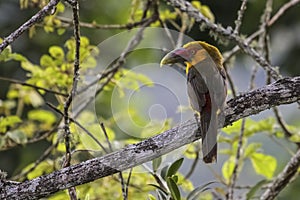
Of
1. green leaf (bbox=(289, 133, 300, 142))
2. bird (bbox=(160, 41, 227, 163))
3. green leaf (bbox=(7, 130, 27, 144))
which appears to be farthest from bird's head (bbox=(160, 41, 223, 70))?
green leaf (bbox=(7, 130, 27, 144))

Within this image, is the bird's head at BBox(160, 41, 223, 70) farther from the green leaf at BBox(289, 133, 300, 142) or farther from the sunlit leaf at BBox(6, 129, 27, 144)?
the sunlit leaf at BBox(6, 129, 27, 144)

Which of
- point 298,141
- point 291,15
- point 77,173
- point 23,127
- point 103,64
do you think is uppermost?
point 291,15

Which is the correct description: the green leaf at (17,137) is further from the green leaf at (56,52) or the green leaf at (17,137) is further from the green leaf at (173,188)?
the green leaf at (173,188)

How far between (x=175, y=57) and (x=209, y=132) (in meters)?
0.20

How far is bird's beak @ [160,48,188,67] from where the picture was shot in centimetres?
136

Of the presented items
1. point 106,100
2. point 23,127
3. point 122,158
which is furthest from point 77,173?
point 106,100

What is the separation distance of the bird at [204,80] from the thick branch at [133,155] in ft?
0.38

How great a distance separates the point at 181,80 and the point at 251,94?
0.51 meters

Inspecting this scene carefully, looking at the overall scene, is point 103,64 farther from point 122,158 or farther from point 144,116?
point 122,158

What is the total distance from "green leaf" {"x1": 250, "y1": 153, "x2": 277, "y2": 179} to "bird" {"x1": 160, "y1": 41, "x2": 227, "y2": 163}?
1.72 ft

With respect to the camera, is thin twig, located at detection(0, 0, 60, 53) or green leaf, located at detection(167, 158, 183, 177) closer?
thin twig, located at detection(0, 0, 60, 53)

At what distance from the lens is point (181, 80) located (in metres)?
1.69

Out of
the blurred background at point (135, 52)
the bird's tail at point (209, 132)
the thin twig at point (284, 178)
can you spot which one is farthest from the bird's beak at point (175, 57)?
the blurred background at point (135, 52)

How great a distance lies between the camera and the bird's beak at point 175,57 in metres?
1.36
